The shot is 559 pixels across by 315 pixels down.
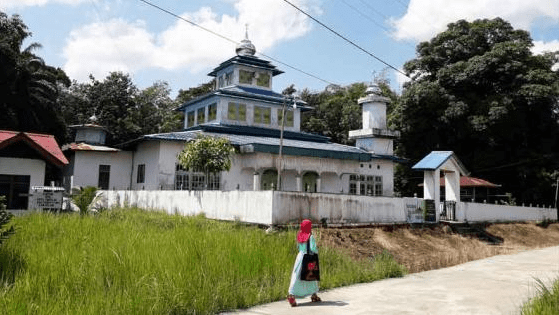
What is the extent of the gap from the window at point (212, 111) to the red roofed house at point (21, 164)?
1240 cm

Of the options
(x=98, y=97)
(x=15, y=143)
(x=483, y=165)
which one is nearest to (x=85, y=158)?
(x=15, y=143)

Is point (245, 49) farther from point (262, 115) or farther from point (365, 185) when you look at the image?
point (365, 185)

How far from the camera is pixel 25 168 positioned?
762 inches

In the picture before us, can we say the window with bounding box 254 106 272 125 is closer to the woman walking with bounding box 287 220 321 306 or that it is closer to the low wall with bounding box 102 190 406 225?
the low wall with bounding box 102 190 406 225

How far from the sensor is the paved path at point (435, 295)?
7371mm

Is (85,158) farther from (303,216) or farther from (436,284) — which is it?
(436,284)

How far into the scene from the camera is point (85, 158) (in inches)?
1039

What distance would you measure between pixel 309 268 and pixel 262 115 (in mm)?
24177

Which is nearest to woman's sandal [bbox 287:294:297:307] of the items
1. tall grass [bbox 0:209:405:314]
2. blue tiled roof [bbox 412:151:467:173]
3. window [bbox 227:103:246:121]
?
tall grass [bbox 0:209:405:314]

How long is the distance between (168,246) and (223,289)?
89.3 inches

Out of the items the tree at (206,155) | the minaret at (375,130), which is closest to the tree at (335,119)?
the minaret at (375,130)

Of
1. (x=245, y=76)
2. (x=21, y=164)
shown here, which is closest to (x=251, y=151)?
(x=21, y=164)

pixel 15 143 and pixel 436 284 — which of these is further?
pixel 15 143

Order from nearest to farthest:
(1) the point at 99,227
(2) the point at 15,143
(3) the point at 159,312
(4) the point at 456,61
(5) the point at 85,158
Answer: (3) the point at 159,312 → (1) the point at 99,227 → (2) the point at 15,143 → (5) the point at 85,158 → (4) the point at 456,61
